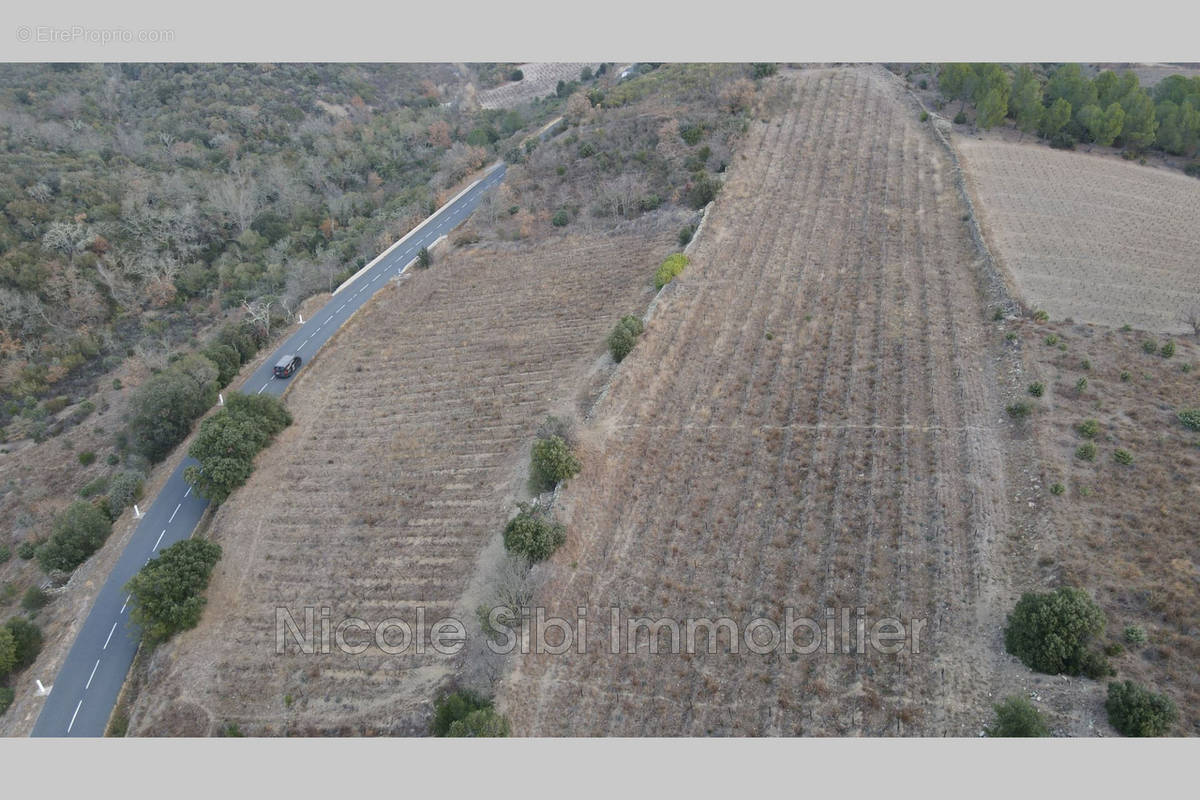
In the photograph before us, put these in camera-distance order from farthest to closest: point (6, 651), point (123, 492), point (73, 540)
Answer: point (123, 492) → point (73, 540) → point (6, 651)

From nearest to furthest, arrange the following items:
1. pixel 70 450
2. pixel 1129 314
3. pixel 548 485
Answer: pixel 548 485 < pixel 1129 314 < pixel 70 450

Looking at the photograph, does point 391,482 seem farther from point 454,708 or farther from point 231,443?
point 454,708

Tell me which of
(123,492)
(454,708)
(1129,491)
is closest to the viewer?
(454,708)

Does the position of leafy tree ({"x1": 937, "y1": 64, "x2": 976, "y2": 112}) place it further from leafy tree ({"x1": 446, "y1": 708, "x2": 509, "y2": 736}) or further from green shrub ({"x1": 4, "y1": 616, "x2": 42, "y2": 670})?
green shrub ({"x1": 4, "y1": 616, "x2": 42, "y2": 670})

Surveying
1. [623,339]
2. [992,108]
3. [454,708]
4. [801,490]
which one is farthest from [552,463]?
[992,108]

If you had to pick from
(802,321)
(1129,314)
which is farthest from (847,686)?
(1129,314)

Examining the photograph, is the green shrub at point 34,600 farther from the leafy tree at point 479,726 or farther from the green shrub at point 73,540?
the leafy tree at point 479,726

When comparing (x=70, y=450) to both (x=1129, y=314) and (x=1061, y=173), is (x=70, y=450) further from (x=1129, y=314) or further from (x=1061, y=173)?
(x=1061, y=173)
